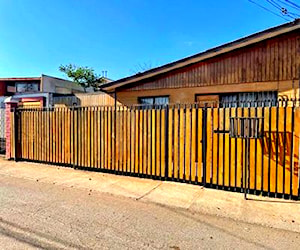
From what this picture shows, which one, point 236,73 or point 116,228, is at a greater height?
point 236,73

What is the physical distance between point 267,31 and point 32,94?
1458 cm

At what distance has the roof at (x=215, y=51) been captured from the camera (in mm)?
7633

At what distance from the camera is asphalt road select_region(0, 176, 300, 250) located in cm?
317

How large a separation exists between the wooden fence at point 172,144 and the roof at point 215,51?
3.05 m

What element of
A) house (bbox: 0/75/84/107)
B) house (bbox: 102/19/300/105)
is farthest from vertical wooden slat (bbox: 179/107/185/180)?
house (bbox: 0/75/84/107)

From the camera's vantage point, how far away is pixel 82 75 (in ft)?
94.7

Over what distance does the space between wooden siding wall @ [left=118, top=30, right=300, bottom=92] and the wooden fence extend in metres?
2.85

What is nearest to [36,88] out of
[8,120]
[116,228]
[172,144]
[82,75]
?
[82,75]

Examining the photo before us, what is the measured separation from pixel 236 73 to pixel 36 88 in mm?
23542

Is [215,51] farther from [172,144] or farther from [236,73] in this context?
[172,144]

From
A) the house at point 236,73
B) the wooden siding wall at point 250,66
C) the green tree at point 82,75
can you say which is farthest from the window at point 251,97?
the green tree at point 82,75

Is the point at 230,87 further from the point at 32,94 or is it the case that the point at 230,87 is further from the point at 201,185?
the point at 32,94

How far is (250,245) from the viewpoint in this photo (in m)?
3.17

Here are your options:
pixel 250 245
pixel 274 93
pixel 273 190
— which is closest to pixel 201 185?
pixel 273 190
